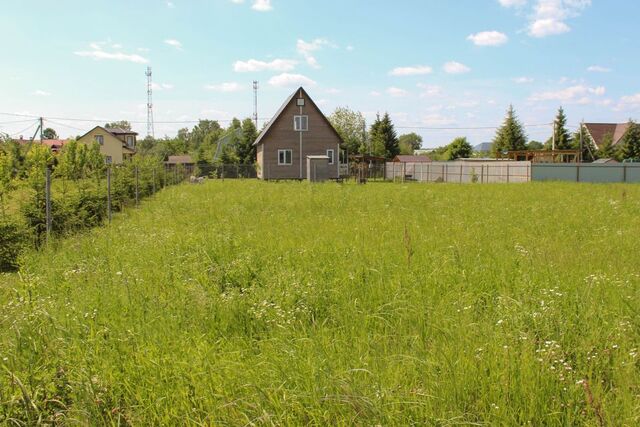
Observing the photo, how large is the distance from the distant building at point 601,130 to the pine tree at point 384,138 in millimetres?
29490

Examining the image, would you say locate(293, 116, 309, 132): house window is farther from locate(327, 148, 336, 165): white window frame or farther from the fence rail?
the fence rail

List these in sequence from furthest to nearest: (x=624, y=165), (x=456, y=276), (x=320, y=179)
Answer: (x=624, y=165)
(x=320, y=179)
(x=456, y=276)

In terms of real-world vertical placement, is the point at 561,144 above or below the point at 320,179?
above

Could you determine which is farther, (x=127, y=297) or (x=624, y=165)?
(x=624, y=165)

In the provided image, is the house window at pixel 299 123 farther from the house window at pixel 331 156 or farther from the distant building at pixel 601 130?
the distant building at pixel 601 130

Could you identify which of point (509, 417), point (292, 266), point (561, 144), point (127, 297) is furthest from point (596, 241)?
point (561, 144)

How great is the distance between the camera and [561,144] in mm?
69250

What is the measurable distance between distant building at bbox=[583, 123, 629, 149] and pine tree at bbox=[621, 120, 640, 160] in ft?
43.9

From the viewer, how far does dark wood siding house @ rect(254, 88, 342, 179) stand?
43438mm

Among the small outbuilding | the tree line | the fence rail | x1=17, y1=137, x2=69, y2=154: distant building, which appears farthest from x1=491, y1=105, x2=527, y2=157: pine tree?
x1=17, y1=137, x2=69, y2=154: distant building

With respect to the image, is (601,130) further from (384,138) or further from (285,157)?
(285,157)

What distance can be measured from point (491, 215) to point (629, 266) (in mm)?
6052

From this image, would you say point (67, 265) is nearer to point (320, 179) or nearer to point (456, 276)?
point (456, 276)

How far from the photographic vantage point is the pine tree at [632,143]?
59.8 metres
